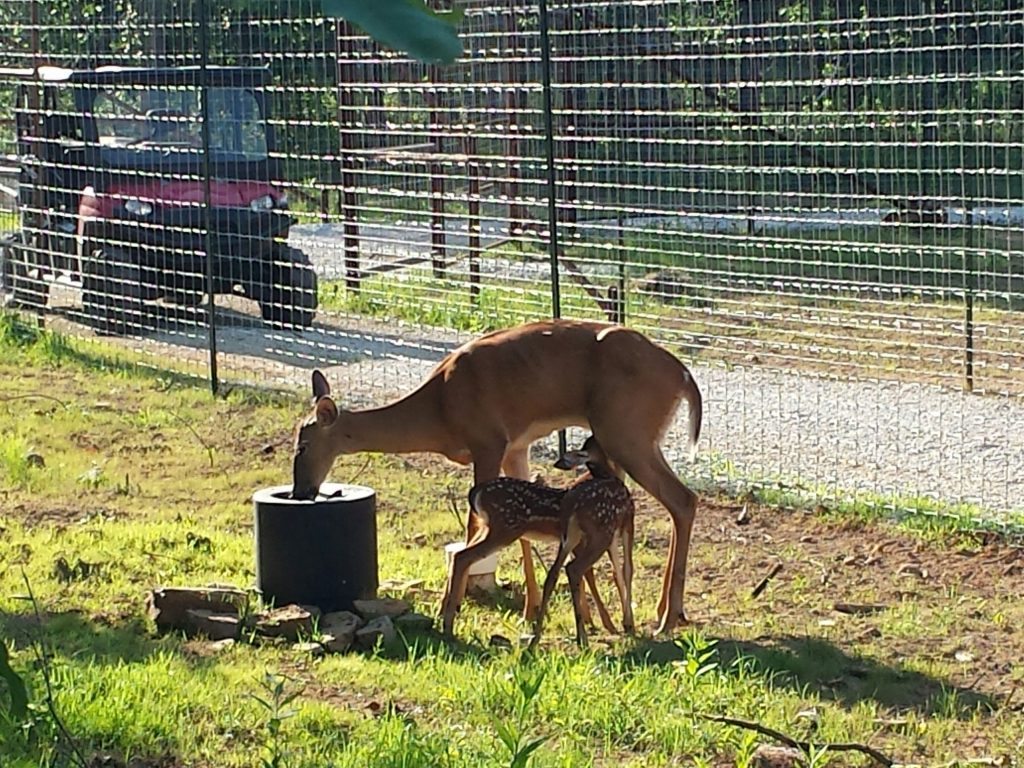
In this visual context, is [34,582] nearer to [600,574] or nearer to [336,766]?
[600,574]

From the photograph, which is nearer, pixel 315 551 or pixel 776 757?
pixel 776 757

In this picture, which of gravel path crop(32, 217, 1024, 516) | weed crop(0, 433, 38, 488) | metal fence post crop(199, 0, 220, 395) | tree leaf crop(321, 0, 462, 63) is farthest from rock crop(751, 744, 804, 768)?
metal fence post crop(199, 0, 220, 395)

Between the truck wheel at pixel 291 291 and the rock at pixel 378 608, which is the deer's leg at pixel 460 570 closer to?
the rock at pixel 378 608

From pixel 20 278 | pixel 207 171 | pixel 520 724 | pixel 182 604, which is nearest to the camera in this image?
pixel 520 724

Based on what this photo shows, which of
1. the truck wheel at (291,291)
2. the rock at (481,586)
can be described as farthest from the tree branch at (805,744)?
the truck wheel at (291,291)

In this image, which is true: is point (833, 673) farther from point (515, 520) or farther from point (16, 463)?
point (16, 463)

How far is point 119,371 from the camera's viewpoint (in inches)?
483

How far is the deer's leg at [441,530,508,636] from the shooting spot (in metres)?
6.36

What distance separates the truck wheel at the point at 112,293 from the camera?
1303 centimetres

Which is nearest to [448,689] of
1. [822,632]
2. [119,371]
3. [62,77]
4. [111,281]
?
[822,632]

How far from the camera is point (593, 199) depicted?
11.2 meters

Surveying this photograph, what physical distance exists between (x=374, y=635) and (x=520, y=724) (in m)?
1.36

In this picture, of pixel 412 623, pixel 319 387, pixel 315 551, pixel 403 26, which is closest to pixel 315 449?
pixel 319 387

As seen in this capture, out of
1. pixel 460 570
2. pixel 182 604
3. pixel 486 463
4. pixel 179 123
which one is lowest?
pixel 182 604
